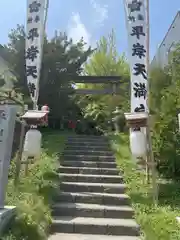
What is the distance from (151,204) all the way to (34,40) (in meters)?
4.98

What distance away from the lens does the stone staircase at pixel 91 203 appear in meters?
5.79

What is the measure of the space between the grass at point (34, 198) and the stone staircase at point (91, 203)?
0.28 metres

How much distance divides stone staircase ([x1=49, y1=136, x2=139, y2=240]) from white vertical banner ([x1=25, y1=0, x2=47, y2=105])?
2.37 metres

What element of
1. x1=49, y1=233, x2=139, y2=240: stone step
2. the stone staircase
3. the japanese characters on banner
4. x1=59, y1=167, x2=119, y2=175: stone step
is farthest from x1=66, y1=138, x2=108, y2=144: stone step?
x1=49, y1=233, x2=139, y2=240: stone step

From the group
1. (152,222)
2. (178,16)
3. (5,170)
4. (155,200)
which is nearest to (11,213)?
(5,170)

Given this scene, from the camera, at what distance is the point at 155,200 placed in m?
6.54

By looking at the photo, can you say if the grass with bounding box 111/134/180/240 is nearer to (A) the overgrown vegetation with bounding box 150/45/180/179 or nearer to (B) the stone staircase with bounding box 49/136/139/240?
(B) the stone staircase with bounding box 49/136/139/240

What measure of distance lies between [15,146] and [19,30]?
268 inches

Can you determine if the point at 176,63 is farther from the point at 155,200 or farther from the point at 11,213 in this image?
the point at 11,213

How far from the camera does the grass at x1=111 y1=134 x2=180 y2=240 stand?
5040mm

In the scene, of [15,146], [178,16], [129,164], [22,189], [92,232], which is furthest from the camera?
[178,16]

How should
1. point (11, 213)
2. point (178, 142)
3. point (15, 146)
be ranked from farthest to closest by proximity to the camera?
point (15, 146), point (178, 142), point (11, 213)

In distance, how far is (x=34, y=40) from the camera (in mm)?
8359

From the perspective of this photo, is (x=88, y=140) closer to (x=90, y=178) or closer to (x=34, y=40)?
(x=90, y=178)
